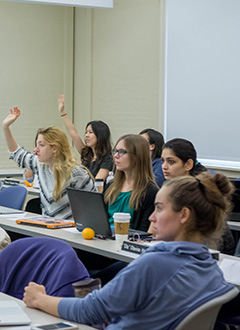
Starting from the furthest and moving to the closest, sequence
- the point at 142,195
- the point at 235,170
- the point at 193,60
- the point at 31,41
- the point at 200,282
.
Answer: the point at 31,41, the point at 193,60, the point at 235,170, the point at 142,195, the point at 200,282

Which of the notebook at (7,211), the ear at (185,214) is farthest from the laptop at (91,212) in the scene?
the ear at (185,214)

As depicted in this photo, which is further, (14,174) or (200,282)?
(14,174)

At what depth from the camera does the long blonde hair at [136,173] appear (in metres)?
3.66

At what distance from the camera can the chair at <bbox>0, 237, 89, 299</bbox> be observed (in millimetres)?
2252

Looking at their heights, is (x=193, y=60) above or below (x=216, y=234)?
above

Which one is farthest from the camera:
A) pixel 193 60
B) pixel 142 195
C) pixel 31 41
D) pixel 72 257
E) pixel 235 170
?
pixel 31 41

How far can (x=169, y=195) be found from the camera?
1.84m

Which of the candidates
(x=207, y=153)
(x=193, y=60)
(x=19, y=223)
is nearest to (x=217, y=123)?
(x=207, y=153)

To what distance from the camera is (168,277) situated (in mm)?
1675

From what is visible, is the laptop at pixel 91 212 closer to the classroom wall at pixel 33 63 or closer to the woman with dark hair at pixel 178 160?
the woman with dark hair at pixel 178 160

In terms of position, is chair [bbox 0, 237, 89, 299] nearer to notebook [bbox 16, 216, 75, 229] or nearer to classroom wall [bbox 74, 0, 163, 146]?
notebook [bbox 16, 216, 75, 229]

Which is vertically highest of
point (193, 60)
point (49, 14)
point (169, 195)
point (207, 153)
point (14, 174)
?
point (49, 14)

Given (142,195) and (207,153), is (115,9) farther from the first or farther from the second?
(142,195)

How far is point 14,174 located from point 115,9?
2704mm
